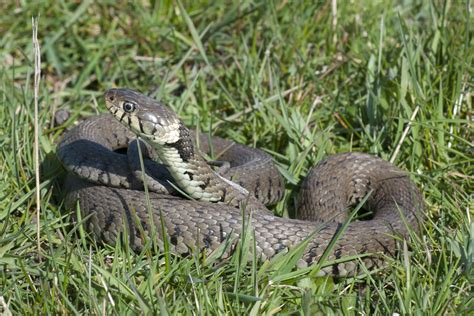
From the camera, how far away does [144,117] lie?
4480 millimetres

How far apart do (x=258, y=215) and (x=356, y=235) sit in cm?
54

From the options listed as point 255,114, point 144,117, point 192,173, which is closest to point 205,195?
point 192,173

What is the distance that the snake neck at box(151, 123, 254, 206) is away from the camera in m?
4.52

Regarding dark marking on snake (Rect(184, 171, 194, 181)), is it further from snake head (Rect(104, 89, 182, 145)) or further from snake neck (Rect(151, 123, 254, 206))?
snake head (Rect(104, 89, 182, 145))


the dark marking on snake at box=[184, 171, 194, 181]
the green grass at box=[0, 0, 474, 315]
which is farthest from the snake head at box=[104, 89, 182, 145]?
the green grass at box=[0, 0, 474, 315]

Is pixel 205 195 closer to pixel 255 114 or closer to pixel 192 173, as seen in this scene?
pixel 192 173

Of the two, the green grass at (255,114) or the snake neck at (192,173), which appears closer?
the green grass at (255,114)

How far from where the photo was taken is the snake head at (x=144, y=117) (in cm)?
446

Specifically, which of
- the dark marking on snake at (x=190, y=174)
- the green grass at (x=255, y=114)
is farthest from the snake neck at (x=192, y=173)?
the green grass at (x=255, y=114)

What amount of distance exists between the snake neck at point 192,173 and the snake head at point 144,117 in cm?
5

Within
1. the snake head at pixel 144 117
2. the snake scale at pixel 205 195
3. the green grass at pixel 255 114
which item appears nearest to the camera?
the green grass at pixel 255 114

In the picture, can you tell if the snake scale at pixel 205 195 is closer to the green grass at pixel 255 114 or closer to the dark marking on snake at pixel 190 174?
the dark marking on snake at pixel 190 174

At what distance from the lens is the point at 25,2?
21.5ft

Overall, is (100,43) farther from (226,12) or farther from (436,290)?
(436,290)
